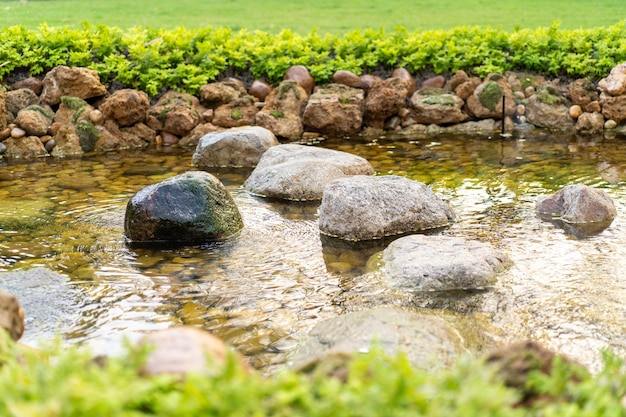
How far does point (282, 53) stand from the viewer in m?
13.8

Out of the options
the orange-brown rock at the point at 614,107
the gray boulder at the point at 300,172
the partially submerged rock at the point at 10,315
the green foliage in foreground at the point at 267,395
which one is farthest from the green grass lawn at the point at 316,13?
the green foliage in foreground at the point at 267,395

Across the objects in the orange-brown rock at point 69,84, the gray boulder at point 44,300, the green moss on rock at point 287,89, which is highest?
the orange-brown rock at point 69,84

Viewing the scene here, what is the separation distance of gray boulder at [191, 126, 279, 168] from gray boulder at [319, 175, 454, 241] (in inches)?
129

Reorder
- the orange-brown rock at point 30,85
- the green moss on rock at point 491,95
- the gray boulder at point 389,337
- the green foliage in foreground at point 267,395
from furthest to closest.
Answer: the green moss on rock at point 491,95 < the orange-brown rock at point 30,85 < the gray boulder at point 389,337 < the green foliage in foreground at point 267,395

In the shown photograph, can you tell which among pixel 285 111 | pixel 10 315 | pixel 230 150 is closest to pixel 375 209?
pixel 230 150

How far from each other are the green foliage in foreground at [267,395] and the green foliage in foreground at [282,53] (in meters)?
10.8

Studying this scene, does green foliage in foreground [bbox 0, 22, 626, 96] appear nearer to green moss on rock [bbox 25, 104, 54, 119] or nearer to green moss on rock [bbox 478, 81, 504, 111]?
green moss on rock [bbox 478, 81, 504, 111]

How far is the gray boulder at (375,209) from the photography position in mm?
7793

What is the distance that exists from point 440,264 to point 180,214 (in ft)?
8.91

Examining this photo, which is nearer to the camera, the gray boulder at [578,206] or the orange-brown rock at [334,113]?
the gray boulder at [578,206]

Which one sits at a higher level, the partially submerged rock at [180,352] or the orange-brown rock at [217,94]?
the partially submerged rock at [180,352]

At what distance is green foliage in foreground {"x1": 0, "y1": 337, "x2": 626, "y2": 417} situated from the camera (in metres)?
2.30

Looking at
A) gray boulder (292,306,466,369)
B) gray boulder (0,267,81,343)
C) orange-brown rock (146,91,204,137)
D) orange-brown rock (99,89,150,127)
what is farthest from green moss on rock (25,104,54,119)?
gray boulder (292,306,466,369)

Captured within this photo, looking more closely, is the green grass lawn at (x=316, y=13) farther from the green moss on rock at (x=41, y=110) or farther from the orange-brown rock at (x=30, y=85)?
the green moss on rock at (x=41, y=110)
